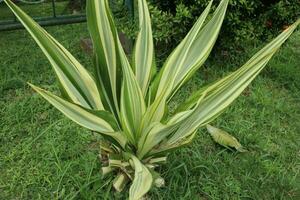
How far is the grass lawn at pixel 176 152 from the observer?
2.28 metres

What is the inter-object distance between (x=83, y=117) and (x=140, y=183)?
0.37 meters

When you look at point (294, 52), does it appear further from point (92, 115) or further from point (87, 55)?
point (92, 115)

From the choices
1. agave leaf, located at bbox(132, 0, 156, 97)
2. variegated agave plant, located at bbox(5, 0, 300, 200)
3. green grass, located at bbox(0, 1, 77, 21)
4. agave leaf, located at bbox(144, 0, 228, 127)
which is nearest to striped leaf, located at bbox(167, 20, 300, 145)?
variegated agave plant, located at bbox(5, 0, 300, 200)

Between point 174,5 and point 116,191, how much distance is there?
1.81 meters

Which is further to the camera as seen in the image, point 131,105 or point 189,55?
point 189,55

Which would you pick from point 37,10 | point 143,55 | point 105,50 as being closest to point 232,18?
point 143,55

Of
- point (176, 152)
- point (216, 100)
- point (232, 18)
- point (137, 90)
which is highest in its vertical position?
point (137, 90)

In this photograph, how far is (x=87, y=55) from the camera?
3.76 meters

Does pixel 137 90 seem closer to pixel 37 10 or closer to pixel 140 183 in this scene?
pixel 140 183

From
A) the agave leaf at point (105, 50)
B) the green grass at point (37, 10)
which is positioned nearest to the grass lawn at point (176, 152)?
the agave leaf at point (105, 50)

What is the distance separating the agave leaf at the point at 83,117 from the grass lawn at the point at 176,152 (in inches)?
16.3

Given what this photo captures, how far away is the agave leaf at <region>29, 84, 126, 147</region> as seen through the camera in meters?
1.76

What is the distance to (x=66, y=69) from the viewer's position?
199 centimetres

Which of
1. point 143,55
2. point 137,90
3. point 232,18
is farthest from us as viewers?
point 232,18
